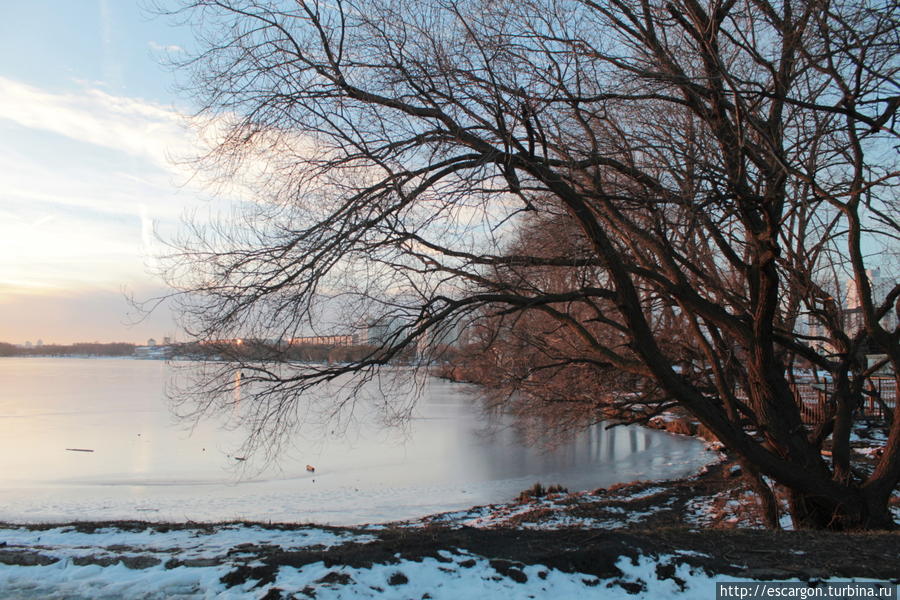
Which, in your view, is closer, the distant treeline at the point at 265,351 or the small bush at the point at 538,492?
the distant treeline at the point at 265,351

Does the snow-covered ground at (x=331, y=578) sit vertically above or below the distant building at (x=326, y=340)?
below

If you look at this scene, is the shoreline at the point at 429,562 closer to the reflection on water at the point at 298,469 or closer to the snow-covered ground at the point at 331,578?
the snow-covered ground at the point at 331,578

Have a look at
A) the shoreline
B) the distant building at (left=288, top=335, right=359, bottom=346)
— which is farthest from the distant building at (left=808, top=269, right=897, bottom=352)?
the distant building at (left=288, top=335, right=359, bottom=346)

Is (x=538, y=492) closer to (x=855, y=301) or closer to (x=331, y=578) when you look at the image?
(x=855, y=301)

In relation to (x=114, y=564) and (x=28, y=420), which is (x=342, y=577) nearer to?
(x=114, y=564)

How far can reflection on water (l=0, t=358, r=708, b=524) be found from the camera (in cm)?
1417

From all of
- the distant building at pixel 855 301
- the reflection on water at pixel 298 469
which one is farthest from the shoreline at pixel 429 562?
the distant building at pixel 855 301

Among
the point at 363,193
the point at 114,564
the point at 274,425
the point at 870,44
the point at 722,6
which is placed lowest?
the point at 114,564

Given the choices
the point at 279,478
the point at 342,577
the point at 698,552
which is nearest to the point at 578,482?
the point at 279,478

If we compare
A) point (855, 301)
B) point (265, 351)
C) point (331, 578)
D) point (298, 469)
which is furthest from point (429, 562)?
point (298, 469)

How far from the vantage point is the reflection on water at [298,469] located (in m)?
14.2

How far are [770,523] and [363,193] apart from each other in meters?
6.82

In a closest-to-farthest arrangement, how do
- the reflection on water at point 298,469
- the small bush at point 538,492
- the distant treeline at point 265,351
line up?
the distant treeline at point 265,351 < the reflection on water at point 298,469 < the small bush at point 538,492

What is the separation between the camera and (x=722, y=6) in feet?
24.6
